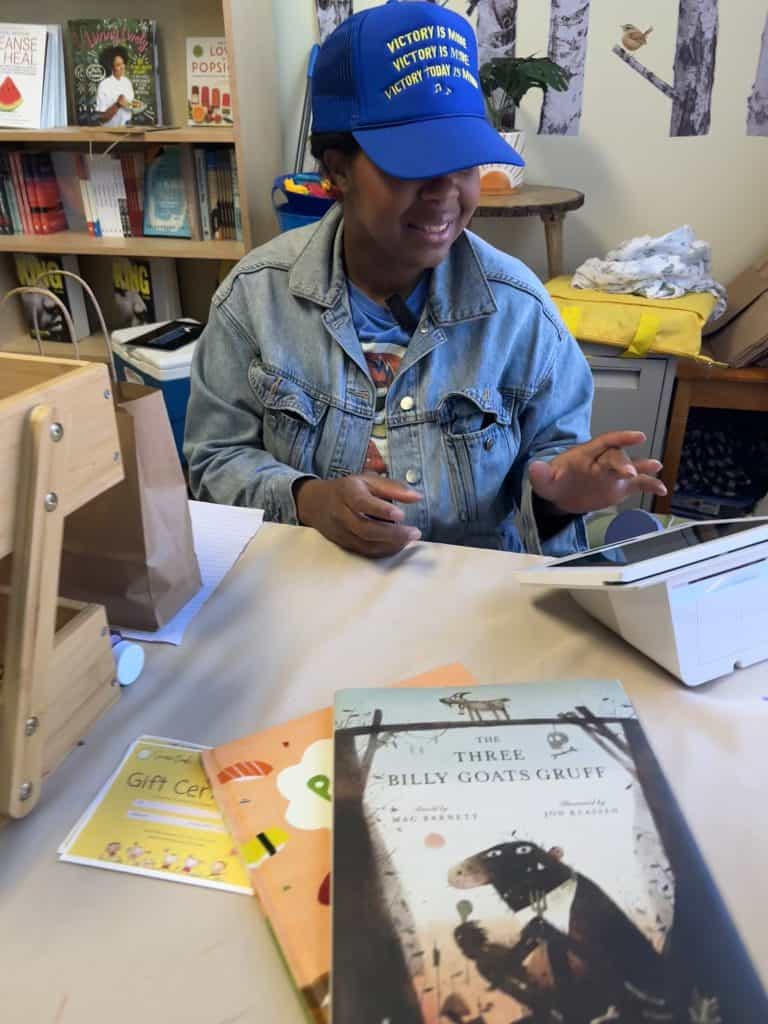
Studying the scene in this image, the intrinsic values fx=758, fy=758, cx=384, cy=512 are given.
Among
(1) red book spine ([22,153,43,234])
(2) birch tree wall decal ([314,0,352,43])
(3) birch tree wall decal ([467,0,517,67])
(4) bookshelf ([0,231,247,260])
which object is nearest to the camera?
(3) birch tree wall decal ([467,0,517,67])

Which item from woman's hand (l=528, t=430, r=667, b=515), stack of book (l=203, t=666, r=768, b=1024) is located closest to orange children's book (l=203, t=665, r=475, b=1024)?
stack of book (l=203, t=666, r=768, b=1024)

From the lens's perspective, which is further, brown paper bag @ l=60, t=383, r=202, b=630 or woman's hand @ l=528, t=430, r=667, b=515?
woman's hand @ l=528, t=430, r=667, b=515

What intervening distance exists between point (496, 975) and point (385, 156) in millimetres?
797

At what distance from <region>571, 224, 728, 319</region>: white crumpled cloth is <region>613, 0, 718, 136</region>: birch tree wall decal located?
0.31m

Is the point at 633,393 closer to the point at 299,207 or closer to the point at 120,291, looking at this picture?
the point at 299,207

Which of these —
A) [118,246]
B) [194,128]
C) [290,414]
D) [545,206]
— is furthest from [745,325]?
[118,246]

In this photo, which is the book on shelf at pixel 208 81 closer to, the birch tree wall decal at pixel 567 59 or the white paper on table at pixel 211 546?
the birch tree wall decal at pixel 567 59

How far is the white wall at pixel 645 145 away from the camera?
1.99 meters

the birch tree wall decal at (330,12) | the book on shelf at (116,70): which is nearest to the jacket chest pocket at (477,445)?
the birch tree wall decal at (330,12)

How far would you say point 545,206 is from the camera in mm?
1875

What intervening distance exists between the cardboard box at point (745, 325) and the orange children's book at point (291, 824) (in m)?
A: 1.56

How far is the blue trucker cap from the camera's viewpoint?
84 cm

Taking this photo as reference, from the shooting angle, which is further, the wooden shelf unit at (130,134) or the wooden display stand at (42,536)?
the wooden shelf unit at (130,134)

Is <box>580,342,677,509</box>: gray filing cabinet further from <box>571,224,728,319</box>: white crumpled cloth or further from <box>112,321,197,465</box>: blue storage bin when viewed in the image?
<box>112,321,197,465</box>: blue storage bin
